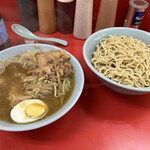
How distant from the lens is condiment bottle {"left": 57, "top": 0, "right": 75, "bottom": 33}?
59.6 inches

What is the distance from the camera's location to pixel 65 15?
1.62m

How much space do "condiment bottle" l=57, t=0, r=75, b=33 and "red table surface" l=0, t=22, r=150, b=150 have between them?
0.87m

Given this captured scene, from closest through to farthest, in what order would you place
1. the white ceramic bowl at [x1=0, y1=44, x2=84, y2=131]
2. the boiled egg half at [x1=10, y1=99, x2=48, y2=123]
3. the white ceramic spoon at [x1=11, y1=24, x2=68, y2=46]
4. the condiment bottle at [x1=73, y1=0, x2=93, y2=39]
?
the white ceramic bowl at [x1=0, y1=44, x2=84, y2=131]
the boiled egg half at [x1=10, y1=99, x2=48, y2=123]
the condiment bottle at [x1=73, y1=0, x2=93, y2=39]
the white ceramic spoon at [x1=11, y1=24, x2=68, y2=46]

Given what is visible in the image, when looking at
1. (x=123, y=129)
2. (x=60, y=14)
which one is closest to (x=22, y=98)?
(x=123, y=129)

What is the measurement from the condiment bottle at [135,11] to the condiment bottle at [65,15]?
24.5 inches

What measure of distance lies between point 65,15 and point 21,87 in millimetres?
975

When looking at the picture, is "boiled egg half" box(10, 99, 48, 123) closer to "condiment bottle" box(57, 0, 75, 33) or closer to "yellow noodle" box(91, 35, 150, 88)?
"yellow noodle" box(91, 35, 150, 88)

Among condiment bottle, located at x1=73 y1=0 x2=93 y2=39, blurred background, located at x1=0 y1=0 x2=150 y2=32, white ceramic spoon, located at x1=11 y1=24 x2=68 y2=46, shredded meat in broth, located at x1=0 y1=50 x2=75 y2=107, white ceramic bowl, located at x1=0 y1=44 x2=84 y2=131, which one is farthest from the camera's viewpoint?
blurred background, located at x1=0 y1=0 x2=150 y2=32

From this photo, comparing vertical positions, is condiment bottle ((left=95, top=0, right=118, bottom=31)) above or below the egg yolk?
above

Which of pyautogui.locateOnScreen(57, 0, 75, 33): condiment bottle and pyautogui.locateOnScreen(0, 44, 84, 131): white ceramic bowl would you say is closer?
pyautogui.locateOnScreen(0, 44, 84, 131): white ceramic bowl

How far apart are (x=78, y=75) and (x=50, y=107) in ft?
1.03

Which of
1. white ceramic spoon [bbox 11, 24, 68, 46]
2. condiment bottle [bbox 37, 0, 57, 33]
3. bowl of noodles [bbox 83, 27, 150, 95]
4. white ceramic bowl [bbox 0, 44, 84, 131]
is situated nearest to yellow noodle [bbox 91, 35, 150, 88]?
bowl of noodles [bbox 83, 27, 150, 95]

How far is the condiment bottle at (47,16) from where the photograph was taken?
1525mm

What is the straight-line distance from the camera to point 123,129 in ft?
3.35
